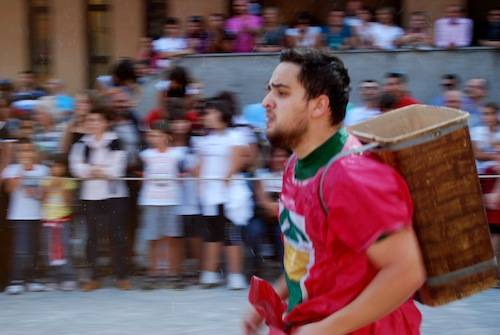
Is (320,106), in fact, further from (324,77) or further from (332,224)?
(332,224)

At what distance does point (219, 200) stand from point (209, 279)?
698 millimetres

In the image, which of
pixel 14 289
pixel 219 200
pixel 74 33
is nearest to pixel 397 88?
pixel 219 200

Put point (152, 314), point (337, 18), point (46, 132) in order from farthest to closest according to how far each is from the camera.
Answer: point (337, 18) → point (46, 132) → point (152, 314)

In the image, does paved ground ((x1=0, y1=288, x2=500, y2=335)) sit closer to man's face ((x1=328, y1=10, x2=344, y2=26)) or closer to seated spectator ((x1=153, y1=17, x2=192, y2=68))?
seated spectator ((x1=153, y1=17, x2=192, y2=68))

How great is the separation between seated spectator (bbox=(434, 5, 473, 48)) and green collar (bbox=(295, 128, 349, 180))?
9361 mm

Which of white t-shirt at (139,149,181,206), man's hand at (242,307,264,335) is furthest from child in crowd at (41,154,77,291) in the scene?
man's hand at (242,307,264,335)

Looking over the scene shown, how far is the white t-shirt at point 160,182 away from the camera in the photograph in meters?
7.77

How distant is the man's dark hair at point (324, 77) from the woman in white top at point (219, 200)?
5018 millimetres

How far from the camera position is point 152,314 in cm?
712

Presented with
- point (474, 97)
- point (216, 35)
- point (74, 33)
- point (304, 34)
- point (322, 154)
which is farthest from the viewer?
point (74, 33)

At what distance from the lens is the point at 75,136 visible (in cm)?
811

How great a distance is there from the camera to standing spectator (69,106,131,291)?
7.77 m

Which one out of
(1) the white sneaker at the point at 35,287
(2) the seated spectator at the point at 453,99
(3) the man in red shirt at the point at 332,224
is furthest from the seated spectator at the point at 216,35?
(3) the man in red shirt at the point at 332,224

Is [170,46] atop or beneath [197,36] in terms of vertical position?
beneath
